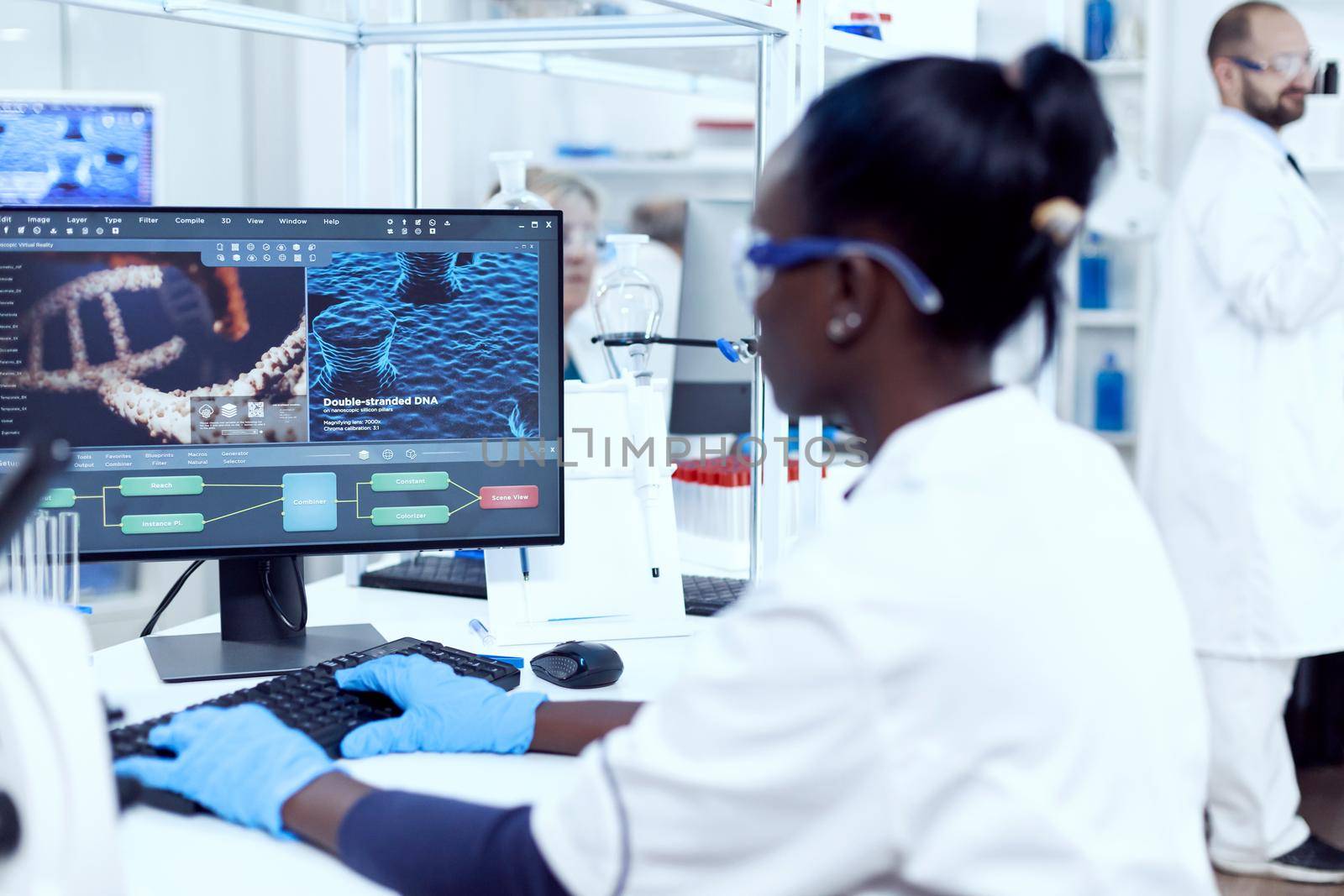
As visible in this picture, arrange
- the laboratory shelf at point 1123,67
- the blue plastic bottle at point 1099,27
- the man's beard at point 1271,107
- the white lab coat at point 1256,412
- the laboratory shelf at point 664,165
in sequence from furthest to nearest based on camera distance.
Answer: the laboratory shelf at point 664,165
the blue plastic bottle at point 1099,27
the laboratory shelf at point 1123,67
the man's beard at point 1271,107
the white lab coat at point 1256,412

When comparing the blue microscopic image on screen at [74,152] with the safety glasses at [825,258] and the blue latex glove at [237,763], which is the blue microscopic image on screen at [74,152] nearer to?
the blue latex glove at [237,763]

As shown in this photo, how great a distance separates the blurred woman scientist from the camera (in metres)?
0.63

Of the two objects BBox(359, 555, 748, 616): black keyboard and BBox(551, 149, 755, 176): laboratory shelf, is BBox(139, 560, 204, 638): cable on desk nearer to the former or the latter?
BBox(359, 555, 748, 616): black keyboard

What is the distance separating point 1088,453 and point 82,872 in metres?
0.59

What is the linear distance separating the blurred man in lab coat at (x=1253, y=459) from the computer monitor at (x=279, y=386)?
1.39 m

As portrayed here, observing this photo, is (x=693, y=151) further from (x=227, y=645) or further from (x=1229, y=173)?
(x=227, y=645)

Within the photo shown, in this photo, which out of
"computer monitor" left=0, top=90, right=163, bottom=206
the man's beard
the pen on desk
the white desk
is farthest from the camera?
the man's beard

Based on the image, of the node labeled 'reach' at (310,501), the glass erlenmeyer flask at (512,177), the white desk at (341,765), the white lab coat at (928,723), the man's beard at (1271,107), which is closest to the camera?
the white lab coat at (928,723)

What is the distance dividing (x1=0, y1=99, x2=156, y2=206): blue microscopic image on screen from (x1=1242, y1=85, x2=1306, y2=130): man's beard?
1.95 m

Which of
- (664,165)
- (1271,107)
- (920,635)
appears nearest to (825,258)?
(920,635)

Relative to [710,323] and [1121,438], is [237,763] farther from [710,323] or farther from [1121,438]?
[1121,438]

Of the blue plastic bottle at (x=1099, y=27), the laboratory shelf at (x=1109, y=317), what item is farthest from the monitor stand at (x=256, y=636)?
the blue plastic bottle at (x=1099, y=27)

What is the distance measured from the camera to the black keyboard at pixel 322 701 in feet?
3.08

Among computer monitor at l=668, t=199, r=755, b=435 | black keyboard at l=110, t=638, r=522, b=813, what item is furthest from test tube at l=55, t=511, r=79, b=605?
computer monitor at l=668, t=199, r=755, b=435
